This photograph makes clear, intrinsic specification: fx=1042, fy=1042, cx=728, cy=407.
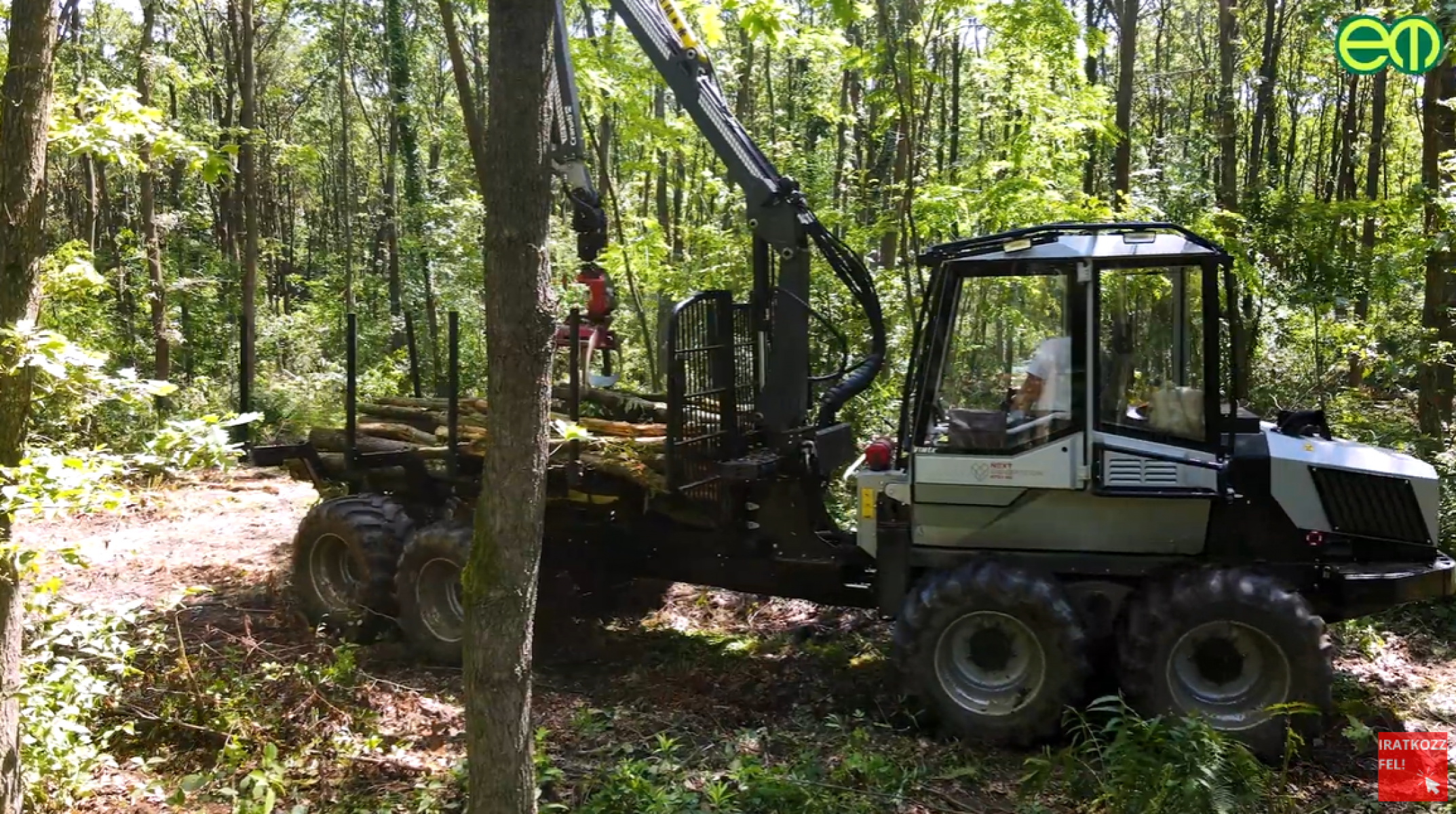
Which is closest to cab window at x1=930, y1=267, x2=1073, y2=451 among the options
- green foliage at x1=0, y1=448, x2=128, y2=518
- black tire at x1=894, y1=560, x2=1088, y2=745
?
black tire at x1=894, y1=560, x2=1088, y2=745

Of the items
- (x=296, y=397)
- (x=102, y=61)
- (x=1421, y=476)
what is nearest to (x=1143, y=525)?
(x=1421, y=476)

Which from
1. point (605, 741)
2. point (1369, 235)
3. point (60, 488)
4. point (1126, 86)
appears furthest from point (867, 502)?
point (1369, 235)

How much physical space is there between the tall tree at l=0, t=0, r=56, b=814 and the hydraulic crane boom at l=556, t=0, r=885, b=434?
329cm

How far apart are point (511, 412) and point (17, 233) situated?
250 cm

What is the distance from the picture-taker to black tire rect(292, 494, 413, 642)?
24.0 ft

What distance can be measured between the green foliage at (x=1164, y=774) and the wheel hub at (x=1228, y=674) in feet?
1.81

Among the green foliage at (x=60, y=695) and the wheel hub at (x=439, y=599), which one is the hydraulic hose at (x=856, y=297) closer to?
the wheel hub at (x=439, y=599)

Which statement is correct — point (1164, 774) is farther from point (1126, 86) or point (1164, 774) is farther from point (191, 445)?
point (1126, 86)

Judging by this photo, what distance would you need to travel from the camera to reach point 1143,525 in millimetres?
5789

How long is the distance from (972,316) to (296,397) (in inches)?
599

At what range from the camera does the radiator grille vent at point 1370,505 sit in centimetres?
549

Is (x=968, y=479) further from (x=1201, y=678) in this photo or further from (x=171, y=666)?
(x=171, y=666)

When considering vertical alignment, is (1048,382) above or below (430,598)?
above

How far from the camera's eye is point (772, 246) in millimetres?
6676
